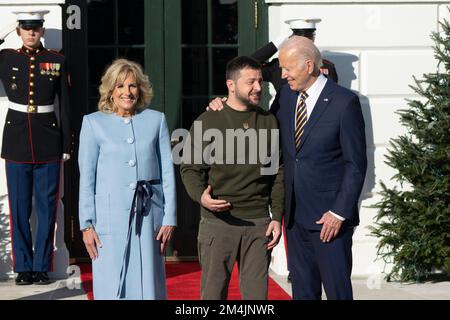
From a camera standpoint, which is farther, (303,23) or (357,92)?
(357,92)

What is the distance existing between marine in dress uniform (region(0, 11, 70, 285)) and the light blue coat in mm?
3150

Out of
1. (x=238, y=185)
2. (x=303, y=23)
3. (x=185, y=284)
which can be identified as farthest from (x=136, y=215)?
(x=303, y=23)

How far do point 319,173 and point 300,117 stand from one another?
321 mm

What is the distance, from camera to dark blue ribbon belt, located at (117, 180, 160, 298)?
19.4ft

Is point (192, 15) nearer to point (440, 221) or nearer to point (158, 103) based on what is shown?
point (158, 103)

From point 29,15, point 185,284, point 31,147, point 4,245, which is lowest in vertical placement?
point 185,284

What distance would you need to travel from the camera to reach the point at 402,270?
912cm

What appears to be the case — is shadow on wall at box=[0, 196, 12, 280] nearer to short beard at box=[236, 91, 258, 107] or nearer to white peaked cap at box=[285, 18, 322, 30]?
white peaked cap at box=[285, 18, 322, 30]

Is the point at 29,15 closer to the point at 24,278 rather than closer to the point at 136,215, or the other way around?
the point at 24,278

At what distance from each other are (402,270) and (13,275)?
3192 millimetres

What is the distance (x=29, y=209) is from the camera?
29.9 feet

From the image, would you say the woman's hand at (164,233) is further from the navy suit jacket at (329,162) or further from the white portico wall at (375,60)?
the white portico wall at (375,60)

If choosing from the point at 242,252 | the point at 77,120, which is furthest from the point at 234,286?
the point at 242,252

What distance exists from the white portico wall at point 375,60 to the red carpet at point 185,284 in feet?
2.38
